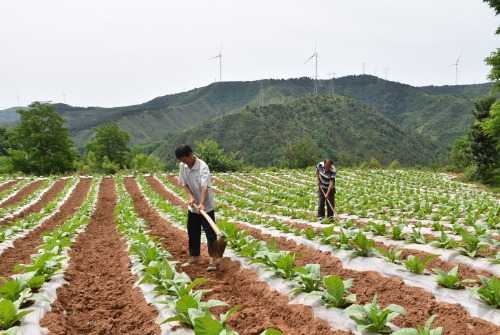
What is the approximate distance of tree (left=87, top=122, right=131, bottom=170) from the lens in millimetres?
70062

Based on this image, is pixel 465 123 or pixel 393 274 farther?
pixel 465 123

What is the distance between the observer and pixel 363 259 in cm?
583

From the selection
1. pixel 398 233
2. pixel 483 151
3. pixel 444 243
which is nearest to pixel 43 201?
pixel 398 233

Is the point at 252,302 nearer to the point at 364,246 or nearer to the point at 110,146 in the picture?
the point at 364,246

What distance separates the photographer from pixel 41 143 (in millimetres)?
55188

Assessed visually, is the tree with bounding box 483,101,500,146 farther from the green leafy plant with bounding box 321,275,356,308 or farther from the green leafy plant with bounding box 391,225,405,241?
the green leafy plant with bounding box 321,275,356,308

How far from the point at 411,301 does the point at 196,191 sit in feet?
12.7

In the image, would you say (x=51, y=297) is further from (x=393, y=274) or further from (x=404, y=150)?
(x=404, y=150)

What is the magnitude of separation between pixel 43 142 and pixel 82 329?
5699 cm

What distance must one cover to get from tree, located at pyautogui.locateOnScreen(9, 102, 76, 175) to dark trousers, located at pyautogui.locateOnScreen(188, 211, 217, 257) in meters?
51.8

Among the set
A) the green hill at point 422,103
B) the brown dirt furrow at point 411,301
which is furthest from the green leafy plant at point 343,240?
the green hill at point 422,103

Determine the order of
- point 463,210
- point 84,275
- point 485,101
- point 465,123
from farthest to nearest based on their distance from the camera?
1. point 465,123
2. point 485,101
3. point 463,210
4. point 84,275

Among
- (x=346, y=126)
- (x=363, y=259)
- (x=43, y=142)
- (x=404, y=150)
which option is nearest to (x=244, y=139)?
(x=346, y=126)

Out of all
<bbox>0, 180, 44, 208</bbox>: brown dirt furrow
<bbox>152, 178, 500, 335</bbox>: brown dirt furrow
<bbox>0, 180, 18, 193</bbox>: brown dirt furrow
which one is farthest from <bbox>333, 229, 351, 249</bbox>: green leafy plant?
<bbox>0, 180, 18, 193</bbox>: brown dirt furrow
